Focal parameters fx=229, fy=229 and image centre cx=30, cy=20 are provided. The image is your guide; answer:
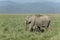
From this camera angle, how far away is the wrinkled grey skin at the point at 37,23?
15711 mm

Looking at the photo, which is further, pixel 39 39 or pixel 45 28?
pixel 45 28

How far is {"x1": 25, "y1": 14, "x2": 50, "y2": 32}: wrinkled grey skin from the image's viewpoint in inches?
619

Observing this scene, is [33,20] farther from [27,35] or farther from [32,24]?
[27,35]

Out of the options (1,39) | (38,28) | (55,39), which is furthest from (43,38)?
(38,28)

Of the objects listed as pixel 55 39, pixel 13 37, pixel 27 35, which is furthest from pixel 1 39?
pixel 55 39

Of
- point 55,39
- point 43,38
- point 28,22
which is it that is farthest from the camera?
point 28,22

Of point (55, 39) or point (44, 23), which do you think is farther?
point (44, 23)

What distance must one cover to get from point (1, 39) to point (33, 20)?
4.24 metres

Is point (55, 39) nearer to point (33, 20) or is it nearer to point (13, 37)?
point (13, 37)

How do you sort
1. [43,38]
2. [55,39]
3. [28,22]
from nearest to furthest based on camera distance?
1. [55,39]
2. [43,38]
3. [28,22]

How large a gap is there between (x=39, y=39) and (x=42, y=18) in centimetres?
377

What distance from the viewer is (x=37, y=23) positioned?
15930 mm

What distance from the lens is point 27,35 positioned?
13.3m

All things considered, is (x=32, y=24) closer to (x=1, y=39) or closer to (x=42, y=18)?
(x=42, y=18)
